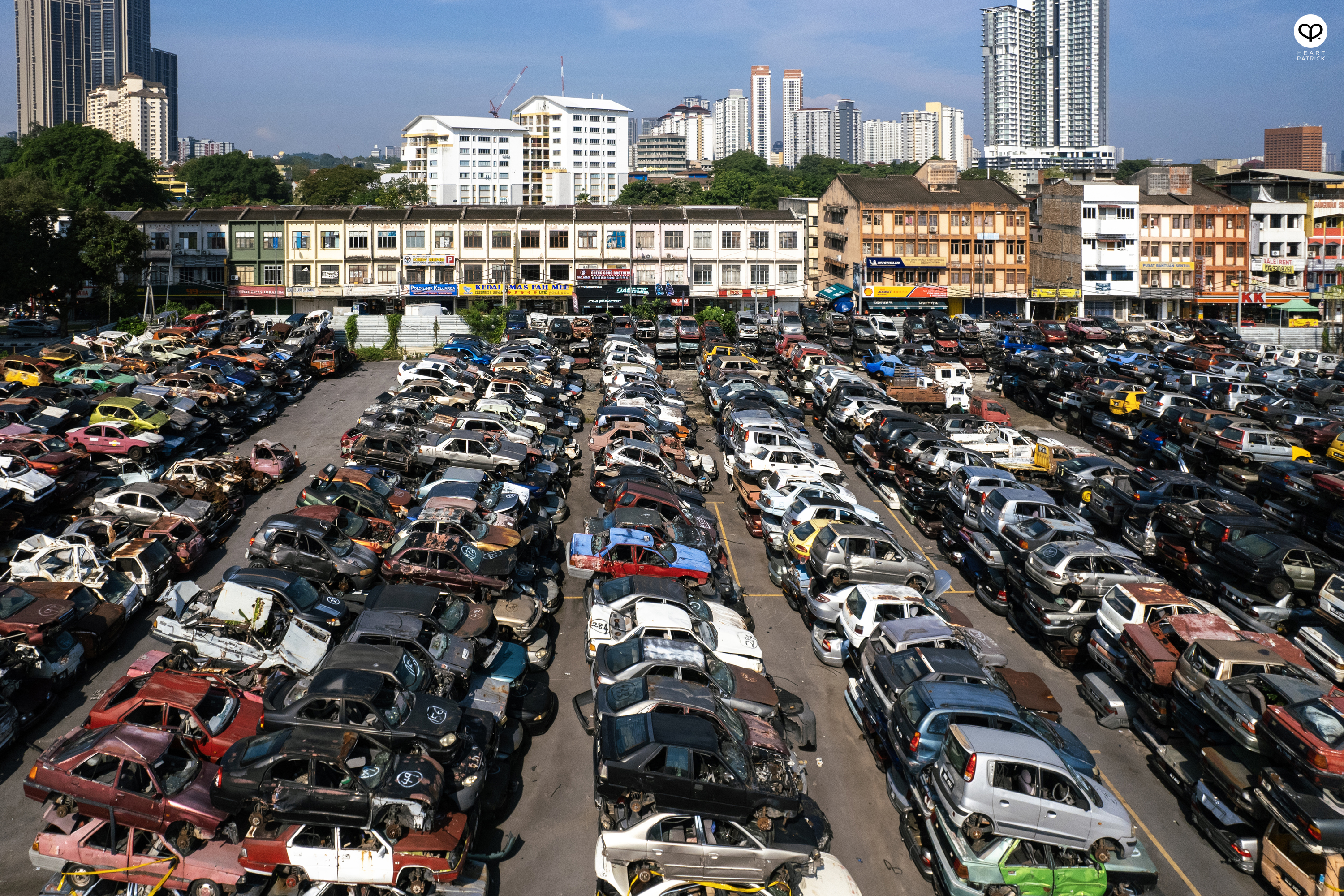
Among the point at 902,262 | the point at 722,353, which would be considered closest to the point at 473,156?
the point at 902,262

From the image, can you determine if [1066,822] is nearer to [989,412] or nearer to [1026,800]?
[1026,800]

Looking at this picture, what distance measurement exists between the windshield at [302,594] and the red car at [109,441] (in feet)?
40.6

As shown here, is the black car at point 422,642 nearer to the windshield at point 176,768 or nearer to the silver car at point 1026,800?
the windshield at point 176,768

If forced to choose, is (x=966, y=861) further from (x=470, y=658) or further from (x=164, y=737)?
(x=164, y=737)

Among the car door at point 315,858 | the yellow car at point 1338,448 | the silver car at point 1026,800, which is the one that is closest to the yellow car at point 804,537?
the silver car at point 1026,800

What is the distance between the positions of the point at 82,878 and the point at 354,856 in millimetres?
3261

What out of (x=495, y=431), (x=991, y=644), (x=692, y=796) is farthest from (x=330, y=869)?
(x=495, y=431)

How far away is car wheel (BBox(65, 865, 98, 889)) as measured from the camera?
37.3 ft

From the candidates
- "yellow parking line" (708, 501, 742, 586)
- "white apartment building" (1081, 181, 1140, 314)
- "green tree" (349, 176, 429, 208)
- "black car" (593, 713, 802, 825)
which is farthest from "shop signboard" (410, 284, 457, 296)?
"black car" (593, 713, 802, 825)

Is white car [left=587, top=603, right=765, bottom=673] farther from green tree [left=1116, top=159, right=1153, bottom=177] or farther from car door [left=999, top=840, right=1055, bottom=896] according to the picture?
green tree [left=1116, top=159, right=1153, bottom=177]

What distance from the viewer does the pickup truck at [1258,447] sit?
28.0m

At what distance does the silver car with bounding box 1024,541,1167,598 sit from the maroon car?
17653 mm

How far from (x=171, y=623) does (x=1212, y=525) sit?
65.4 ft

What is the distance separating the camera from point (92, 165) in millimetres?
95812
